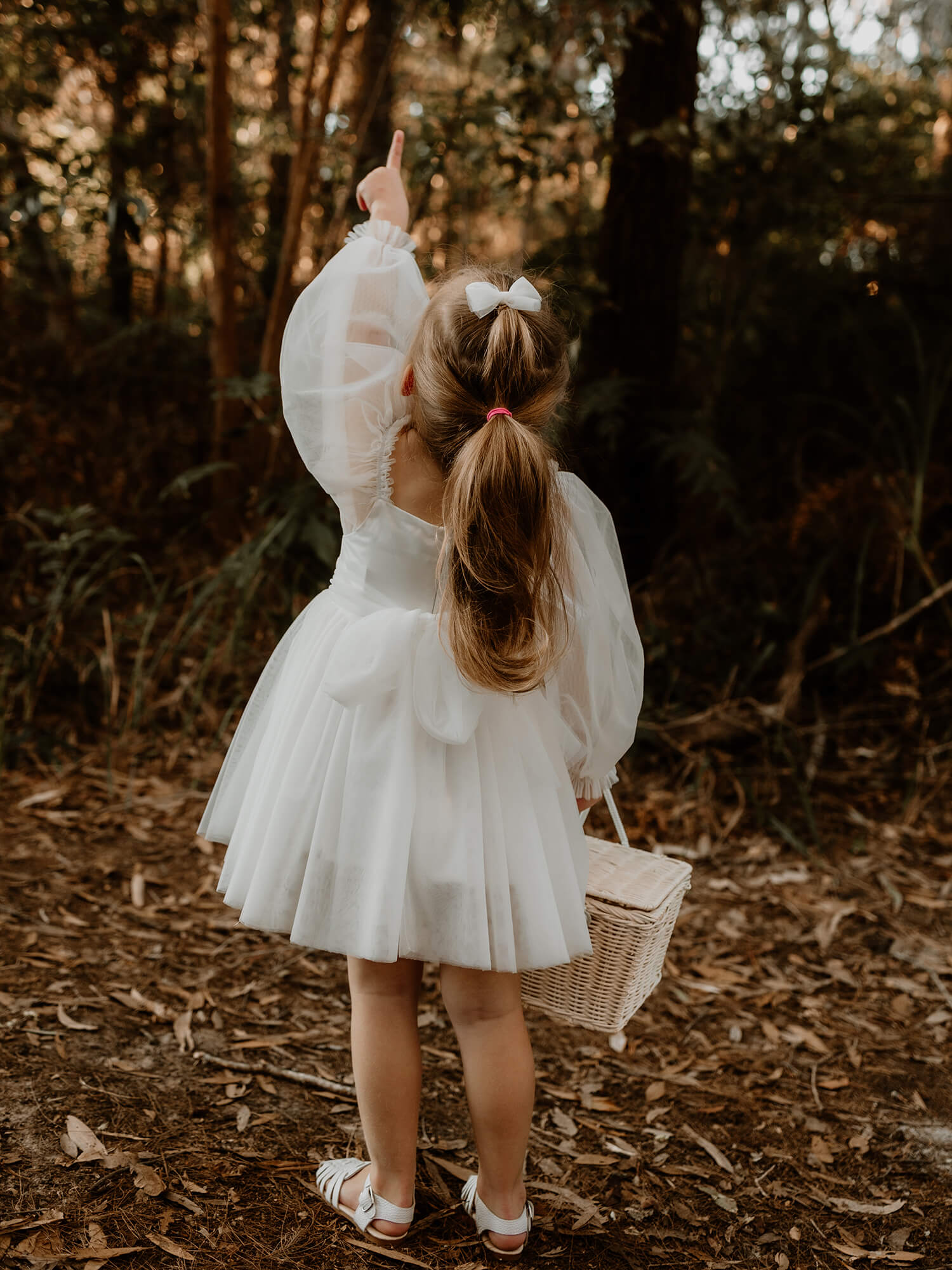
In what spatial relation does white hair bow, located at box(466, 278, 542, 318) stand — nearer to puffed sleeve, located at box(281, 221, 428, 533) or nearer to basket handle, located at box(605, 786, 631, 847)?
puffed sleeve, located at box(281, 221, 428, 533)

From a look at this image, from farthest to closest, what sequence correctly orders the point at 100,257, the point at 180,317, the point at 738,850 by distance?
the point at 100,257, the point at 180,317, the point at 738,850

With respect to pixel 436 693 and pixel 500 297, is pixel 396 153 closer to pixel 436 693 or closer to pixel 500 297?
pixel 500 297

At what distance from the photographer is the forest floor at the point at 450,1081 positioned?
167 cm

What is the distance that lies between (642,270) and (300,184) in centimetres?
141

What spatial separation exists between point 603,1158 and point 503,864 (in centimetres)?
89

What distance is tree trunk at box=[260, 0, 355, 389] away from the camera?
3.58 meters

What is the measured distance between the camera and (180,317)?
7.18m

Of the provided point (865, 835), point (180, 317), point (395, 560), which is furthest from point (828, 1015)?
point (180, 317)

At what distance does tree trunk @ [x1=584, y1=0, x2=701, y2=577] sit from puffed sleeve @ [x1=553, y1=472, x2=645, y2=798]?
2.32m

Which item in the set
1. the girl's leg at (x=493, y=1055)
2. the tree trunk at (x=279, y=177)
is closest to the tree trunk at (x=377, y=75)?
the tree trunk at (x=279, y=177)

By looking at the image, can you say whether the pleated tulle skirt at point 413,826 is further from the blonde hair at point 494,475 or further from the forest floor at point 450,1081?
the forest floor at point 450,1081

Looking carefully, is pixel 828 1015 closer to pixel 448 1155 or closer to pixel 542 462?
pixel 448 1155

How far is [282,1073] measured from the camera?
206 centimetres

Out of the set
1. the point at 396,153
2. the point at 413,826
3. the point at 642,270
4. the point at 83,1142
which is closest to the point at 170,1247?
the point at 83,1142
